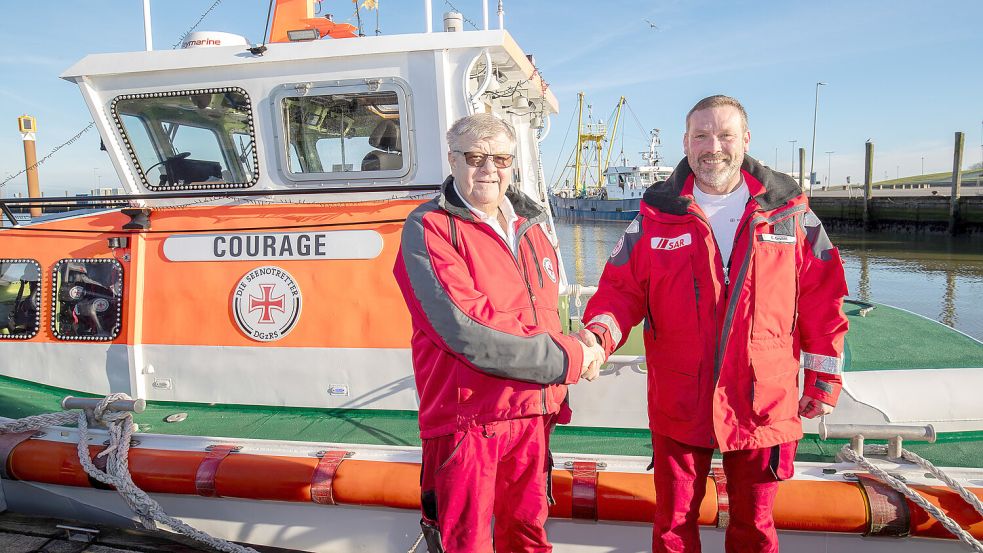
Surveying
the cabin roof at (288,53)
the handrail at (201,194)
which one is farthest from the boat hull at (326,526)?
the cabin roof at (288,53)

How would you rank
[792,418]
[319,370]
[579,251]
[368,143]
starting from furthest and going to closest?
1. [579,251]
2. [368,143]
3. [319,370]
4. [792,418]

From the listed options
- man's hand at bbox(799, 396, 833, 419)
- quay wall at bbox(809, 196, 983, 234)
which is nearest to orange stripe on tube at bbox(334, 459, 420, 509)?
man's hand at bbox(799, 396, 833, 419)

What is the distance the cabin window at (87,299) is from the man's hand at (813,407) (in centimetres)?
337

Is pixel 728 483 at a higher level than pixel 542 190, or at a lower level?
lower

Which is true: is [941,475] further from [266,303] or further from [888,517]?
[266,303]

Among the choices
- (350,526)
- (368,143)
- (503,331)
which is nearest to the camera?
(503,331)

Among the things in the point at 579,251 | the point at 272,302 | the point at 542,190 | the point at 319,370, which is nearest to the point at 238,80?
the point at 272,302

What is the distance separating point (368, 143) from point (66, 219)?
5.99ft

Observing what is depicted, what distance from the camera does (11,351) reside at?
12.0ft

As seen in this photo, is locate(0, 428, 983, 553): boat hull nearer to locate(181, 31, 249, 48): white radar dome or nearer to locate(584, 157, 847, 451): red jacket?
locate(584, 157, 847, 451): red jacket

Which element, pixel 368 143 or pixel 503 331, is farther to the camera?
pixel 368 143

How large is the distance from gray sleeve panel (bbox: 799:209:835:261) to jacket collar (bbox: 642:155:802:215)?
0.12 metres

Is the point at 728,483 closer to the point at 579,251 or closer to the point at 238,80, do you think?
the point at 238,80

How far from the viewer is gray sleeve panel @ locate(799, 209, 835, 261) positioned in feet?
6.58
